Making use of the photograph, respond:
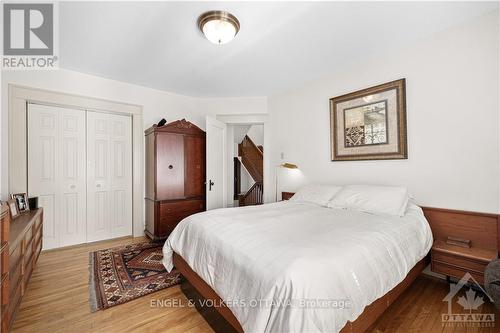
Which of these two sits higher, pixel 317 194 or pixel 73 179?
pixel 73 179

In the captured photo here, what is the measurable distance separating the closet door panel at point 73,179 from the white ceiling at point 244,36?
0.79m

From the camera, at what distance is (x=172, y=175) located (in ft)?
11.4

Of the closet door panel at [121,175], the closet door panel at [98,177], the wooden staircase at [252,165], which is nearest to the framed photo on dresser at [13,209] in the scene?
the closet door panel at [98,177]

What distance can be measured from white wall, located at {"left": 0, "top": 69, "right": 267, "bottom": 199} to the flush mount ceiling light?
6.93 feet

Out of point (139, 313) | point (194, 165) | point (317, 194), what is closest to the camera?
point (139, 313)

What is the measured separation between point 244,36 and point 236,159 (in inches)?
180

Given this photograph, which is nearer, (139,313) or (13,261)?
(13,261)

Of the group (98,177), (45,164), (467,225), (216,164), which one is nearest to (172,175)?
(216,164)

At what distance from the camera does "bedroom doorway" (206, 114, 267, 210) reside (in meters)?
3.76

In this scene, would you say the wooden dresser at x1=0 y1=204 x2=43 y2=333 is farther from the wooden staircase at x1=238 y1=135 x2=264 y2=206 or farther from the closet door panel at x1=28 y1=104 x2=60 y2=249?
the wooden staircase at x1=238 y1=135 x2=264 y2=206

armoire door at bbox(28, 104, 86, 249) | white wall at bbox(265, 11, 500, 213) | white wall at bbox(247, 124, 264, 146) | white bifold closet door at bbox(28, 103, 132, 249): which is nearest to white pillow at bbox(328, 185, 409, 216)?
white wall at bbox(265, 11, 500, 213)

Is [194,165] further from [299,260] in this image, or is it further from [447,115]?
[447,115]

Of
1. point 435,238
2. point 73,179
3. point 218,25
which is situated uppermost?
point 218,25

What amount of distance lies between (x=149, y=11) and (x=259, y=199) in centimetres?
456
